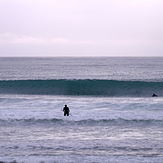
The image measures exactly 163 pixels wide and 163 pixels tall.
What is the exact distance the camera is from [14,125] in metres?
17.3

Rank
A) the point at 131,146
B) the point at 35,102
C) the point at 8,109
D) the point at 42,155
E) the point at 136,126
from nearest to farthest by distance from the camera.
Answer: the point at 42,155 → the point at 131,146 → the point at 136,126 → the point at 8,109 → the point at 35,102

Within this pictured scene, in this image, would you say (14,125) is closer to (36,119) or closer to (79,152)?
(36,119)

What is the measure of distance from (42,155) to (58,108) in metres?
11.0

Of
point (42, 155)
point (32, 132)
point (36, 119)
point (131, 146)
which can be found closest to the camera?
point (42, 155)

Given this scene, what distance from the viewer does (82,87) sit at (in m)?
39.5

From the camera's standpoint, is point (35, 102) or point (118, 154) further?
point (35, 102)

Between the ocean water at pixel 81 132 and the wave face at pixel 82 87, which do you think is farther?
the wave face at pixel 82 87

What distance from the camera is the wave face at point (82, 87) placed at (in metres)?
36.6

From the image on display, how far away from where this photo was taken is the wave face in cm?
3662

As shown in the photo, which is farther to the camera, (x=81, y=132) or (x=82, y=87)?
(x=82, y=87)

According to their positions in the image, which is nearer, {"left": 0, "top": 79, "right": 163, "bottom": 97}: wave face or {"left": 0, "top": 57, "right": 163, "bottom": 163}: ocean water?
{"left": 0, "top": 57, "right": 163, "bottom": 163}: ocean water

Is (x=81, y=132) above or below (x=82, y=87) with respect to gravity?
below

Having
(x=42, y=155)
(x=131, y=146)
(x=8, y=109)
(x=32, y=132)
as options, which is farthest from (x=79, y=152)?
(x=8, y=109)

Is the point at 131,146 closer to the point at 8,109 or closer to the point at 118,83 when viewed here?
the point at 8,109
